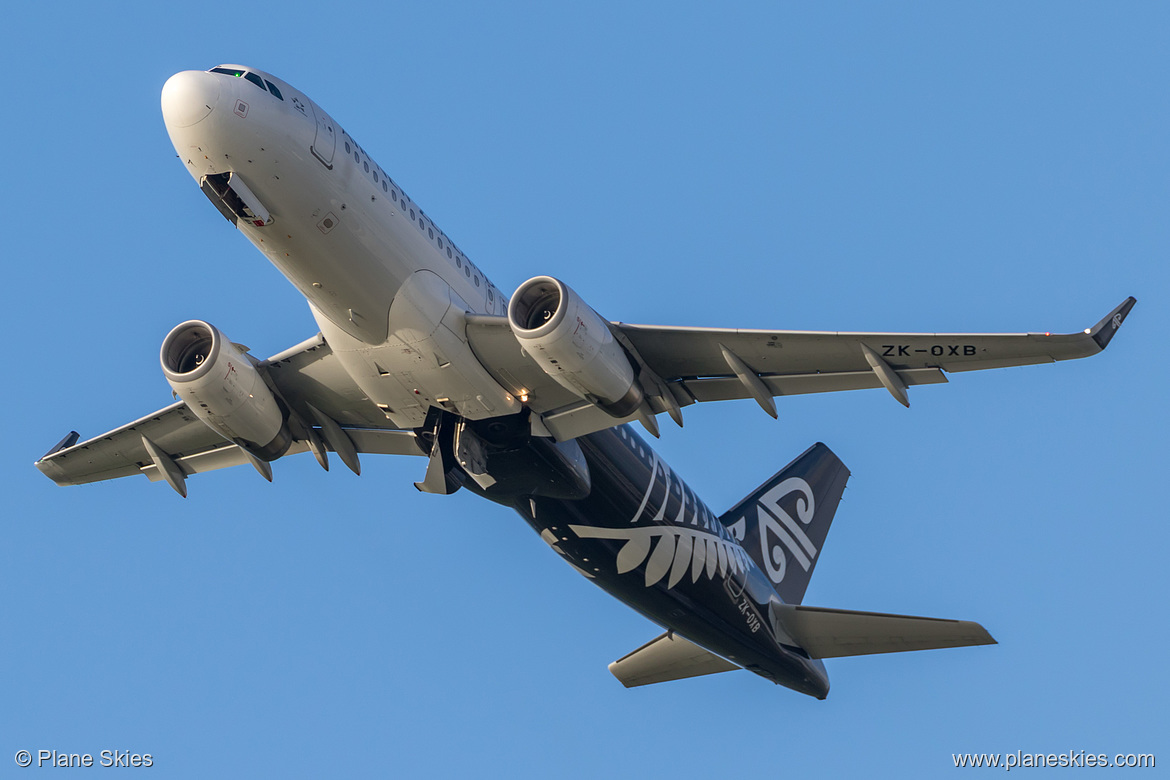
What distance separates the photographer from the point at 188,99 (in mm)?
19172

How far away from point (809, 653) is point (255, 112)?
720 inches

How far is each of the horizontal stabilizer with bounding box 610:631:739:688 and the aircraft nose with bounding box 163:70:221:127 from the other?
58.9 ft

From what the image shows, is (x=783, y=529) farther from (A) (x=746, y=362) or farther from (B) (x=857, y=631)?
(A) (x=746, y=362)

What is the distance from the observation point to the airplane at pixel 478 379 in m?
20.2

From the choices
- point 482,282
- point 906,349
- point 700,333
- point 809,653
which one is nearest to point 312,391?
point 482,282

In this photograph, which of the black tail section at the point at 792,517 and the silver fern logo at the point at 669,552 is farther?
the black tail section at the point at 792,517

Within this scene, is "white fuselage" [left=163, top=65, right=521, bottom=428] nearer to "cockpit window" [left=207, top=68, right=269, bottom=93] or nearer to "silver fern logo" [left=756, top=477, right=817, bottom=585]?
"cockpit window" [left=207, top=68, right=269, bottom=93]

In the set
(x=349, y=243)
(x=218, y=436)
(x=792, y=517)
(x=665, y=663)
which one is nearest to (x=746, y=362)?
(x=349, y=243)

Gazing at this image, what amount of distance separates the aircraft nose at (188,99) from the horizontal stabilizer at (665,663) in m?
17.9

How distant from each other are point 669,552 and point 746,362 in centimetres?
592

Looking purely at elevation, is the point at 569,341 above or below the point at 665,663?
above

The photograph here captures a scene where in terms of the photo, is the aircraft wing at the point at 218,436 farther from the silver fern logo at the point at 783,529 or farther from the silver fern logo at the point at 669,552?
the silver fern logo at the point at 783,529

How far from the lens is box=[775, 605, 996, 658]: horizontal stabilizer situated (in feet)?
90.4

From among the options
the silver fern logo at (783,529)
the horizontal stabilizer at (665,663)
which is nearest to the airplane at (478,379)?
the horizontal stabilizer at (665,663)
